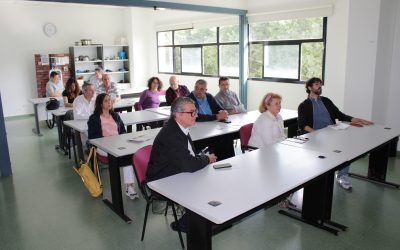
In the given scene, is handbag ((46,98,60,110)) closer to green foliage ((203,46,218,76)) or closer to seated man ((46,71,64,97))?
seated man ((46,71,64,97))

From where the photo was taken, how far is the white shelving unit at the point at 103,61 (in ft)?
32.3

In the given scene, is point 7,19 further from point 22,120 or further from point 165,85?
point 165,85

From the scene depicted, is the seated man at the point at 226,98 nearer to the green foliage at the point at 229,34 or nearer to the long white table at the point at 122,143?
the long white table at the point at 122,143

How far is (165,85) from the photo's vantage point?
35.1 ft

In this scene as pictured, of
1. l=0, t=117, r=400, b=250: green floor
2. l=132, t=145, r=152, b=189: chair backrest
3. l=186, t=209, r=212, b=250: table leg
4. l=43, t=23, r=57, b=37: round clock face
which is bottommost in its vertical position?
l=0, t=117, r=400, b=250: green floor

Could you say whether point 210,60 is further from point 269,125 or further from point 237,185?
point 237,185

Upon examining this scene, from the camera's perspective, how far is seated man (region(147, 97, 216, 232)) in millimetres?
2658

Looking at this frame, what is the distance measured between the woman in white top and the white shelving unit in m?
7.40

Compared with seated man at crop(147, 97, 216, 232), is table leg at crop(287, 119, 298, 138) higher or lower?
lower

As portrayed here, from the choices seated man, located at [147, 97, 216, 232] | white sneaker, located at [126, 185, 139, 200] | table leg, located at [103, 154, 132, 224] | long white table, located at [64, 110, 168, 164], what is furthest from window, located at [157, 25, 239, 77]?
seated man, located at [147, 97, 216, 232]

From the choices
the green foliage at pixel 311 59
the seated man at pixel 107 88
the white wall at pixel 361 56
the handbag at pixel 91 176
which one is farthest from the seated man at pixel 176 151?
the green foliage at pixel 311 59

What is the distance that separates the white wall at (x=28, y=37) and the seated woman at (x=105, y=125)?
6.34 metres

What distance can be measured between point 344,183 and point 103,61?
807 cm

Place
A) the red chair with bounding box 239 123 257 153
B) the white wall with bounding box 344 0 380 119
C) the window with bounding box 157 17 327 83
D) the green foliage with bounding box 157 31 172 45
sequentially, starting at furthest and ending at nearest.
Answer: the green foliage with bounding box 157 31 172 45 < the window with bounding box 157 17 327 83 < the white wall with bounding box 344 0 380 119 < the red chair with bounding box 239 123 257 153
